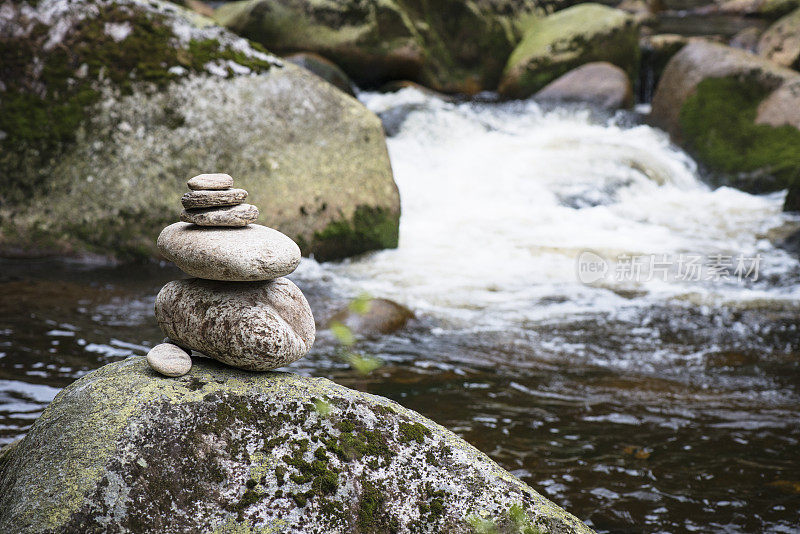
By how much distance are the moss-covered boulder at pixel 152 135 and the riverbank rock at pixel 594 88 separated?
8.08m

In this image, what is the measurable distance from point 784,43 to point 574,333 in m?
13.9

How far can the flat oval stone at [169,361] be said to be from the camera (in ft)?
9.25

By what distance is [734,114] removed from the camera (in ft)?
41.7

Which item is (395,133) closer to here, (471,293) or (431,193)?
(431,193)

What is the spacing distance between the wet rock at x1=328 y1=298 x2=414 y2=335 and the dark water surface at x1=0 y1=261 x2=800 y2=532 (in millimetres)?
171

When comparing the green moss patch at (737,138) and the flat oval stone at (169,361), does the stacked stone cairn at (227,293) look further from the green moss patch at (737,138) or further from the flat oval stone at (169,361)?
the green moss patch at (737,138)

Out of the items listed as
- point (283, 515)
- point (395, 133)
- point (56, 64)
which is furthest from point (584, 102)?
point (283, 515)

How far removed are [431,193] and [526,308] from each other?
4350mm

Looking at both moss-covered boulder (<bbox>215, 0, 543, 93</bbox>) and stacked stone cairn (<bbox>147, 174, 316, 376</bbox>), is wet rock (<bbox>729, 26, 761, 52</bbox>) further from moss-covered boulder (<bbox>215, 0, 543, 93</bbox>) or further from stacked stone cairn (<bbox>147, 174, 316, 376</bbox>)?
stacked stone cairn (<bbox>147, 174, 316, 376</bbox>)

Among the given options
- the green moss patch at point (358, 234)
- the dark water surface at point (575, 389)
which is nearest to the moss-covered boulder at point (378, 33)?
the green moss patch at point (358, 234)

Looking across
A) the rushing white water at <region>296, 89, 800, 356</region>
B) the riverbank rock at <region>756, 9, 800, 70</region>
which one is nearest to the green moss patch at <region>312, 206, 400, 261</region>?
the rushing white water at <region>296, 89, 800, 356</region>

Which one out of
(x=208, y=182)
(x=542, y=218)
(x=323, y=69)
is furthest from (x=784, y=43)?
(x=208, y=182)

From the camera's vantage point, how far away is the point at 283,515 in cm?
257

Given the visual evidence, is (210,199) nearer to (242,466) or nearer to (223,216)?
(223,216)
